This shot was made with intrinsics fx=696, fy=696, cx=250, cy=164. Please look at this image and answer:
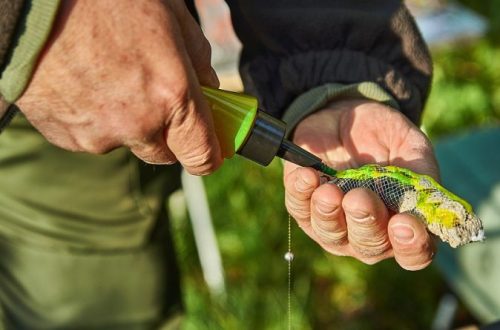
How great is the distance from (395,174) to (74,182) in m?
0.94

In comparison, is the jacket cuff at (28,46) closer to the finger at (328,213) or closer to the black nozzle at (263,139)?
the black nozzle at (263,139)

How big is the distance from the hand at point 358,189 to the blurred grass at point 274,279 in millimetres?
1016

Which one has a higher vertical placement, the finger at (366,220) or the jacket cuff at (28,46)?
the jacket cuff at (28,46)

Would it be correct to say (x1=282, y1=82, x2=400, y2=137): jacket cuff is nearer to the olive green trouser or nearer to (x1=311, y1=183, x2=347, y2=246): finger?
(x1=311, y1=183, x2=347, y2=246): finger

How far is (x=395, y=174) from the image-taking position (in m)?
1.15

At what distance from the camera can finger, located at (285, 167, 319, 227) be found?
1103 mm

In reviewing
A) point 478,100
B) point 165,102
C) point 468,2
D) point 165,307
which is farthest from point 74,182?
point 468,2

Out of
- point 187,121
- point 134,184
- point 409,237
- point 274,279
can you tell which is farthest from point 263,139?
point 274,279

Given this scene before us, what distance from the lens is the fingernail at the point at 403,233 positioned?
1.04 m

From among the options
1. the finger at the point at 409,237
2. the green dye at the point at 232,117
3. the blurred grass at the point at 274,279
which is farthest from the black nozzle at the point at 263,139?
the blurred grass at the point at 274,279

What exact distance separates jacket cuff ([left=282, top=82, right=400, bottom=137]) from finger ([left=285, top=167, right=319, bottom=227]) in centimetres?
21

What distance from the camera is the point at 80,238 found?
73.5 inches

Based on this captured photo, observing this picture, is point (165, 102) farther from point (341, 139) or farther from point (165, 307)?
point (165, 307)

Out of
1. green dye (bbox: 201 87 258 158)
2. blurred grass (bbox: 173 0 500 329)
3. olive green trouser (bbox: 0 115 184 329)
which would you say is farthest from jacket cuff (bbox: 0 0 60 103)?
blurred grass (bbox: 173 0 500 329)
